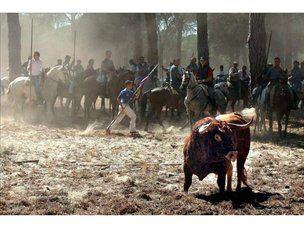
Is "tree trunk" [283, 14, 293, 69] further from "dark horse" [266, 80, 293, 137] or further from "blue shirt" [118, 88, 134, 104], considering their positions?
"blue shirt" [118, 88, 134, 104]

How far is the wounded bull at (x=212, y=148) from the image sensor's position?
7.95 metres

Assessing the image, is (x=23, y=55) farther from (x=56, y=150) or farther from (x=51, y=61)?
(x=56, y=150)

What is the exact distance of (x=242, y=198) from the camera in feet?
28.2

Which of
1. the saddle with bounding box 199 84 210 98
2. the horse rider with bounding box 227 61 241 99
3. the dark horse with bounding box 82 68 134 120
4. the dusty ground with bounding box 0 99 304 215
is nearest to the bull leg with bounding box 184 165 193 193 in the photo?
the dusty ground with bounding box 0 99 304 215

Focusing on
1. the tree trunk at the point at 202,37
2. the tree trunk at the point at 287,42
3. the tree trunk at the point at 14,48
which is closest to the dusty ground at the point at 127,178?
the tree trunk at the point at 202,37

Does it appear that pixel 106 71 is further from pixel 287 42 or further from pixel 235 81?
pixel 287 42

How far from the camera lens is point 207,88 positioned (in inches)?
691

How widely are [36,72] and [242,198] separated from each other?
15.1 meters

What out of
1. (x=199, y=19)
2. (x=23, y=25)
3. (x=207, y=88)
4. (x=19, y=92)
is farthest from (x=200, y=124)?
(x=23, y=25)

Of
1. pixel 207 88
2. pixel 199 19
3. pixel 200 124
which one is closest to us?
pixel 200 124

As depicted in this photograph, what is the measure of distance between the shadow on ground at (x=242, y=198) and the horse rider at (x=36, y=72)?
14.4 meters

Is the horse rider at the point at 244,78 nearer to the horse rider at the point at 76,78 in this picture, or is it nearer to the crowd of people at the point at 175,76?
the crowd of people at the point at 175,76

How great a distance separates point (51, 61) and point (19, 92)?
3972 cm

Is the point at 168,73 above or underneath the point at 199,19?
underneath
